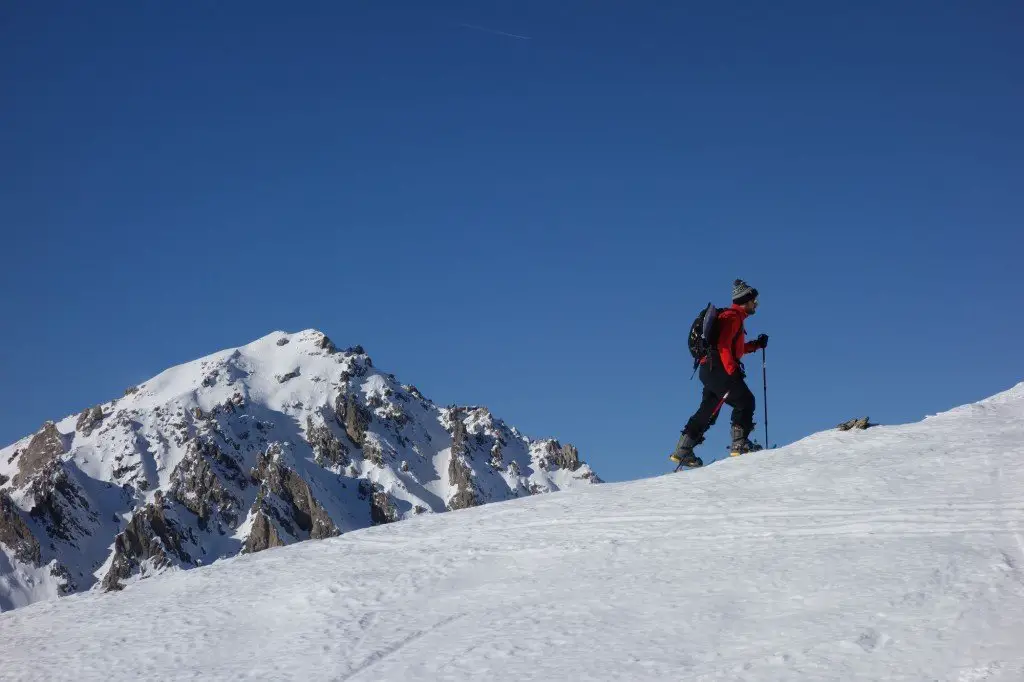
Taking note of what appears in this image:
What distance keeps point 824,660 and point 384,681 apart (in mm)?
3236

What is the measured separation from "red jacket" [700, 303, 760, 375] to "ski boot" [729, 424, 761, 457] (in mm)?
865

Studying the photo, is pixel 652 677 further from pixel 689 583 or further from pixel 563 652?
pixel 689 583

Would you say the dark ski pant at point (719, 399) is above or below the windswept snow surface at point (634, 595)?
above

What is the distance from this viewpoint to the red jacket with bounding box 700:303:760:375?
632 inches

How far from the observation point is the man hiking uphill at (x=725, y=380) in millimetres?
15930

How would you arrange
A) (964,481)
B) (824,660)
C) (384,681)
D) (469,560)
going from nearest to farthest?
(824,660), (384,681), (469,560), (964,481)

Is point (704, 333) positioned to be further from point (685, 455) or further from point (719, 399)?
point (685, 455)

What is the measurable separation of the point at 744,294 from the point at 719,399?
1.68m

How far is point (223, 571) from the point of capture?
37.7 ft

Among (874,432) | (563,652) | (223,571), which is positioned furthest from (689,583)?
(874,432)

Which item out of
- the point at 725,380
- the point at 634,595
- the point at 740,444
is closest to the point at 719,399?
the point at 725,380

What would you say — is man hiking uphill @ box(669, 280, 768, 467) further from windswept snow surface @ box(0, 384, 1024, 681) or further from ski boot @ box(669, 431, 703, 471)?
windswept snow surface @ box(0, 384, 1024, 681)

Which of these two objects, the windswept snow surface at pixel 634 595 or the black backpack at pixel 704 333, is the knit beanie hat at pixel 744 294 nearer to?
the black backpack at pixel 704 333

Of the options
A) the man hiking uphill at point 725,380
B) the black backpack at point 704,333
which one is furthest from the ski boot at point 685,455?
the black backpack at point 704,333
